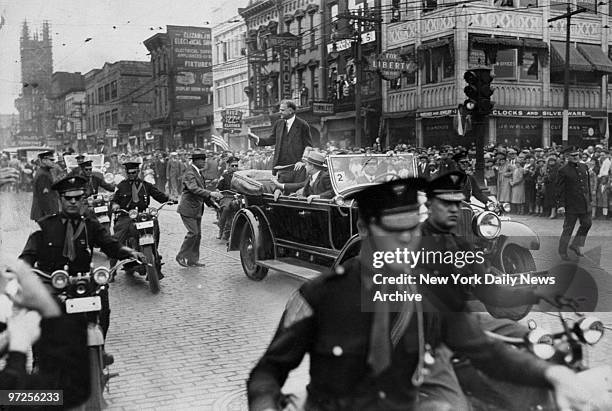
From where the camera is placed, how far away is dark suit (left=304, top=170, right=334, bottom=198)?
4.20 m

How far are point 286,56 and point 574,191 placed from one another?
184 inches

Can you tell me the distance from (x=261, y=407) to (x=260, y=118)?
1637mm

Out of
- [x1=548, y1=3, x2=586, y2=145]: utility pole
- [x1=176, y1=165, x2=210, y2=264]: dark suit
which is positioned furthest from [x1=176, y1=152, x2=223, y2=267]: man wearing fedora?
[x1=548, y1=3, x2=586, y2=145]: utility pole

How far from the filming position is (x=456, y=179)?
2900 mm

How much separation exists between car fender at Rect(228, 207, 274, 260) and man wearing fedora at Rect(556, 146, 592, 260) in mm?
2417

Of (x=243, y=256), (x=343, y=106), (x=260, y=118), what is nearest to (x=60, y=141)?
(x=260, y=118)

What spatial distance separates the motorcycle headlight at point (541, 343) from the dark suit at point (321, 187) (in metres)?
1.66

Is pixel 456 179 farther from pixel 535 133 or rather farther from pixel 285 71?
pixel 285 71

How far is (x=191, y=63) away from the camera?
3.26 metres

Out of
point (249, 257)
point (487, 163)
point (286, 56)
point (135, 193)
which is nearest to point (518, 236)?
point (487, 163)

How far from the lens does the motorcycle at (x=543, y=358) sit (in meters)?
2.59

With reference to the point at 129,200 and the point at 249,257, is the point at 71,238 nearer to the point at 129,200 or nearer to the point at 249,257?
the point at 249,257

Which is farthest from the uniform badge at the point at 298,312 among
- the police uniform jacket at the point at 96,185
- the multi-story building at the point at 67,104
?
the police uniform jacket at the point at 96,185

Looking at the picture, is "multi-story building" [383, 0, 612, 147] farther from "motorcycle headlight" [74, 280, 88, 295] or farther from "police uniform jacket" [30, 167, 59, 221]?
"police uniform jacket" [30, 167, 59, 221]
